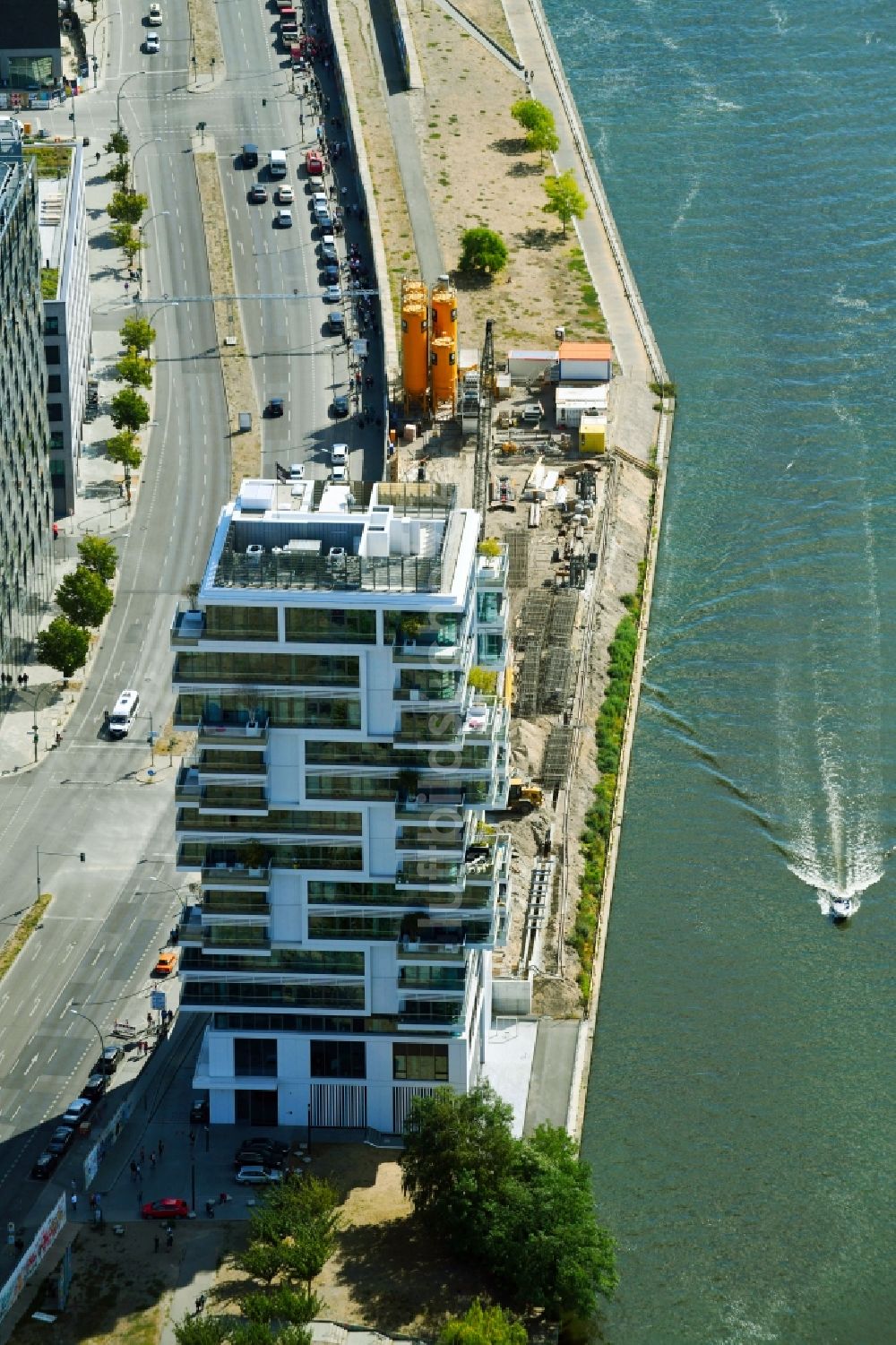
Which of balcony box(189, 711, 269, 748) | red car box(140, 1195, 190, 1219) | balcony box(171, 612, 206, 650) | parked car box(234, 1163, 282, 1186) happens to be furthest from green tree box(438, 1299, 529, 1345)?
balcony box(171, 612, 206, 650)

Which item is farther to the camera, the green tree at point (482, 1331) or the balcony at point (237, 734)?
the balcony at point (237, 734)

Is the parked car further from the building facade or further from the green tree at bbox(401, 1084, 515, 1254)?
the building facade

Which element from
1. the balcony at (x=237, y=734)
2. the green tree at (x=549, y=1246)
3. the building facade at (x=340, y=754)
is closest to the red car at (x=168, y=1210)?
the building facade at (x=340, y=754)

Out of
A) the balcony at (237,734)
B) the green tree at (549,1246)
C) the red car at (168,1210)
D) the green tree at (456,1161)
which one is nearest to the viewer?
the green tree at (549,1246)

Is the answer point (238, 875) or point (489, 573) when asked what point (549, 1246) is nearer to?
point (238, 875)

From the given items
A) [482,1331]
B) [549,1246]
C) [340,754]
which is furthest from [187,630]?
[482,1331]

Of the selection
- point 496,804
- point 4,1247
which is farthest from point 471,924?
point 4,1247

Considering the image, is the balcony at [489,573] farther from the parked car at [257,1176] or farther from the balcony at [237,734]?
the parked car at [257,1176]
